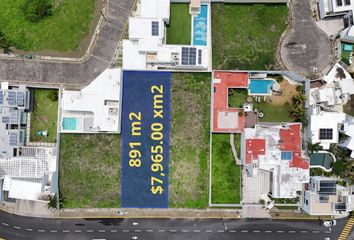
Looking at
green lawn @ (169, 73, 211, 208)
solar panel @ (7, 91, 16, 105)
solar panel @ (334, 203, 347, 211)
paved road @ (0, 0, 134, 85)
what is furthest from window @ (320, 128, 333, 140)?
solar panel @ (7, 91, 16, 105)

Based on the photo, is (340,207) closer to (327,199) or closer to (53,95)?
(327,199)

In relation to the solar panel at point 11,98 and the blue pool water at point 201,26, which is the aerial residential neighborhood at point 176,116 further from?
the solar panel at point 11,98

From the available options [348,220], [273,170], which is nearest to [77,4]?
[273,170]

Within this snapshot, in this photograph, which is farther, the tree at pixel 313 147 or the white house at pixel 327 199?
the tree at pixel 313 147

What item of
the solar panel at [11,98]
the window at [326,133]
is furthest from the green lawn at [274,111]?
the solar panel at [11,98]

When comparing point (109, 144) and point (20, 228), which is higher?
point (109, 144)

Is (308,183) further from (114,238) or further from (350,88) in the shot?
(114,238)
